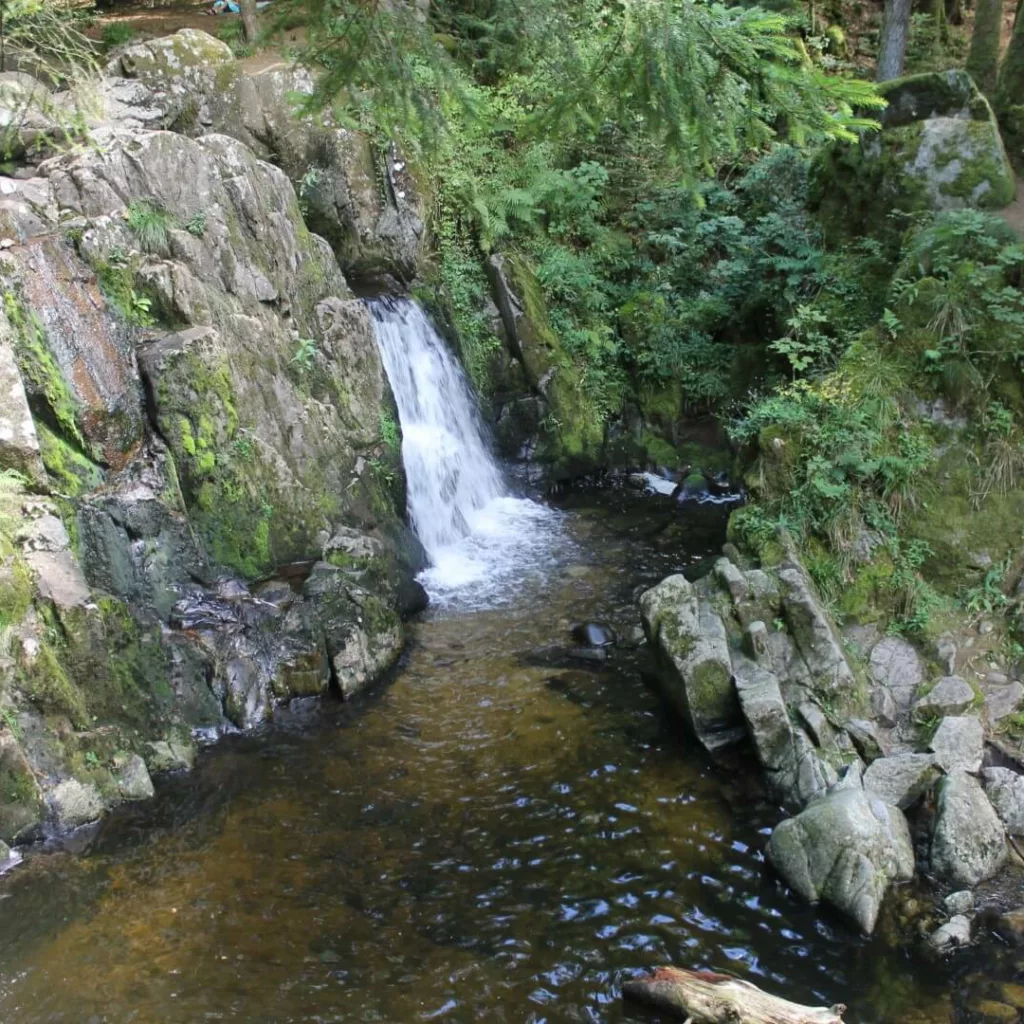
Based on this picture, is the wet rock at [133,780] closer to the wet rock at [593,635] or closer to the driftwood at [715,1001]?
the driftwood at [715,1001]

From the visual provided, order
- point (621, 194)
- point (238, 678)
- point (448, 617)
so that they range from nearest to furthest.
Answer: point (238, 678), point (448, 617), point (621, 194)

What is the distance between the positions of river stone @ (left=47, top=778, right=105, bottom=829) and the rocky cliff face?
0.05 ft

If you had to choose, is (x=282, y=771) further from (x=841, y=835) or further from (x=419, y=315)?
(x=419, y=315)

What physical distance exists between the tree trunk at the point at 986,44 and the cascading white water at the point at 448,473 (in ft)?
34.2

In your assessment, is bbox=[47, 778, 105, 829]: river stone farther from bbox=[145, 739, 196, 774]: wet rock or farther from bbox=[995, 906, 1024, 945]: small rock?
bbox=[995, 906, 1024, 945]: small rock

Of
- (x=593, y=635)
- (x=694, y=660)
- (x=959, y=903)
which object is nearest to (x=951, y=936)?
(x=959, y=903)

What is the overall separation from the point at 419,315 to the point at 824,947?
10.4 metres

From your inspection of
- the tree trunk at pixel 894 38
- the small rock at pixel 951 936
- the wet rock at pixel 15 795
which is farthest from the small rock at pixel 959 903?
the tree trunk at pixel 894 38

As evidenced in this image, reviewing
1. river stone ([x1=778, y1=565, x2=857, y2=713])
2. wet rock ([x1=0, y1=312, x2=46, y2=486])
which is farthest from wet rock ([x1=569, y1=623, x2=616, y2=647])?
wet rock ([x1=0, y1=312, x2=46, y2=486])

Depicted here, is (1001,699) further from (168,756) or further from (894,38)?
(894,38)

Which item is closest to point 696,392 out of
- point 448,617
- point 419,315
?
point 419,315

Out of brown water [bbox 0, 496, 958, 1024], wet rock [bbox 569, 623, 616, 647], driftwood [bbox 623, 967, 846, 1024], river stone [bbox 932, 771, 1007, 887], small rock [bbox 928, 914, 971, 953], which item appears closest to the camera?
driftwood [bbox 623, 967, 846, 1024]

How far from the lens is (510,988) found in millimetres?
5617

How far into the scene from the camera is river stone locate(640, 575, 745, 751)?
25.5 feet
